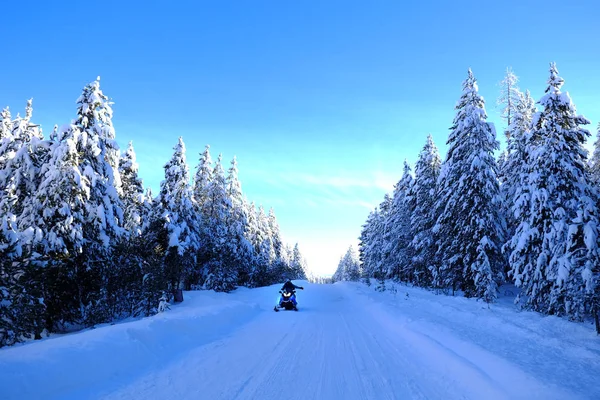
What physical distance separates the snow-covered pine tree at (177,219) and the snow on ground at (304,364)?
13574 millimetres

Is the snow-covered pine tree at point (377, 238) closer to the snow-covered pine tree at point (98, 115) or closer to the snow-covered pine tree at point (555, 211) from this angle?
the snow-covered pine tree at point (555, 211)

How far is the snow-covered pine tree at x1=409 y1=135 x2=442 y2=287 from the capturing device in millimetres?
27859

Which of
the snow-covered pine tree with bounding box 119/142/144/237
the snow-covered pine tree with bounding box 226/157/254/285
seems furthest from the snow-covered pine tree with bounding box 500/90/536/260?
the snow-covered pine tree with bounding box 119/142/144/237

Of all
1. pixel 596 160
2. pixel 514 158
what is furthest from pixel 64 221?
pixel 596 160

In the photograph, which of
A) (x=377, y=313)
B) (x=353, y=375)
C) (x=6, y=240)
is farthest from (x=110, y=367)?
(x=377, y=313)

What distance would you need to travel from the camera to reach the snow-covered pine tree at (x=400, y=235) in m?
34.0

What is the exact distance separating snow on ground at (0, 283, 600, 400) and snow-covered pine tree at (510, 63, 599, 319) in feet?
8.07

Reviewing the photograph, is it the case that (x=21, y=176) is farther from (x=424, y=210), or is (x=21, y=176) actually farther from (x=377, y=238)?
(x=377, y=238)

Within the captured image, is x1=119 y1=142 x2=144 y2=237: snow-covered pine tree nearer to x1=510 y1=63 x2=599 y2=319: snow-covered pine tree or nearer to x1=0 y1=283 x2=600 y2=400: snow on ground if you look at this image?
x1=0 y1=283 x2=600 y2=400: snow on ground

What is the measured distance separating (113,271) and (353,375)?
49.1 ft

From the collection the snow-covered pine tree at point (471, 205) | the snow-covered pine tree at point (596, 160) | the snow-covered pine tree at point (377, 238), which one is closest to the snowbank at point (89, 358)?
the snow-covered pine tree at point (471, 205)

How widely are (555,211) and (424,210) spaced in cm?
1621

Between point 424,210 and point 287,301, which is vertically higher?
point 424,210

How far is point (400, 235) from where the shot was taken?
34.6 metres
